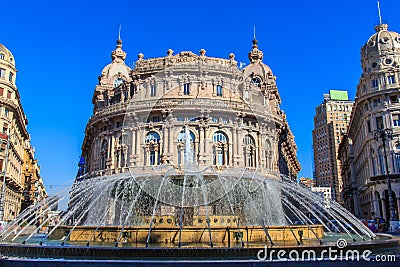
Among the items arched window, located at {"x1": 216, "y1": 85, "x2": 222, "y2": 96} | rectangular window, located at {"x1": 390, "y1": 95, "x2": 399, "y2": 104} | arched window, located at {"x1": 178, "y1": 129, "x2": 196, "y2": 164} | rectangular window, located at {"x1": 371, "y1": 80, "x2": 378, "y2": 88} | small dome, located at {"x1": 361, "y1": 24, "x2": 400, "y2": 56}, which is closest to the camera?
arched window, located at {"x1": 178, "y1": 129, "x2": 196, "y2": 164}

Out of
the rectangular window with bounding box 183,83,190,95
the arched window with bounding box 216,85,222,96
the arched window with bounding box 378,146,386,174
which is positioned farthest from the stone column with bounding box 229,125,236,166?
the arched window with bounding box 378,146,386,174

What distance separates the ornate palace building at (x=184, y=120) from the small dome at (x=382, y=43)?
1842cm

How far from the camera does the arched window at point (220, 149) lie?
43.3m

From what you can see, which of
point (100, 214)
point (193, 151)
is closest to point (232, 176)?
point (193, 151)

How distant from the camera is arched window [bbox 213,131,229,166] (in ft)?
142

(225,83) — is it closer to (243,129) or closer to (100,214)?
(243,129)

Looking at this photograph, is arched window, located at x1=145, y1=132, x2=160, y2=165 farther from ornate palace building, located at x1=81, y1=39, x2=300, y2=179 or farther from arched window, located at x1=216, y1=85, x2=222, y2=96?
arched window, located at x1=216, y1=85, x2=222, y2=96

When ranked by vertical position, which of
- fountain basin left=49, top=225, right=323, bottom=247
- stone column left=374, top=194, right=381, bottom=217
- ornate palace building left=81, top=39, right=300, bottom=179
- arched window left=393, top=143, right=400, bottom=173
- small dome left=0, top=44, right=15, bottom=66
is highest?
small dome left=0, top=44, right=15, bottom=66

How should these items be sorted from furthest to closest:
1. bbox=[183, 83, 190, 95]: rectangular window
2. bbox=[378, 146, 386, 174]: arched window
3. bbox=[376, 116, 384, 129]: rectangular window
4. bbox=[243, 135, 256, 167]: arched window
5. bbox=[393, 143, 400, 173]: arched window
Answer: bbox=[376, 116, 384, 129]: rectangular window
bbox=[378, 146, 386, 174]: arched window
bbox=[393, 143, 400, 173]: arched window
bbox=[183, 83, 190, 95]: rectangular window
bbox=[243, 135, 256, 167]: arched window

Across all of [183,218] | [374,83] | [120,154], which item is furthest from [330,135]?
[183,218]

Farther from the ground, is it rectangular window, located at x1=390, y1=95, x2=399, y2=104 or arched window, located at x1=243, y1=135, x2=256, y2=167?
rectangular window, located at x1=390, y1=95, x2=399, y2=104

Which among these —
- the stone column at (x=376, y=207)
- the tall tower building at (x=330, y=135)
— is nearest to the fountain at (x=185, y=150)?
the stone column at (x=376, y=207)

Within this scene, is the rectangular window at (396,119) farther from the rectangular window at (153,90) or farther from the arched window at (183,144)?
the rectangular window at (153,90)

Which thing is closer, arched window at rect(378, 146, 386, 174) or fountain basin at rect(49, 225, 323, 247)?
fountain basin at rect(49, 225, 323, 247)
